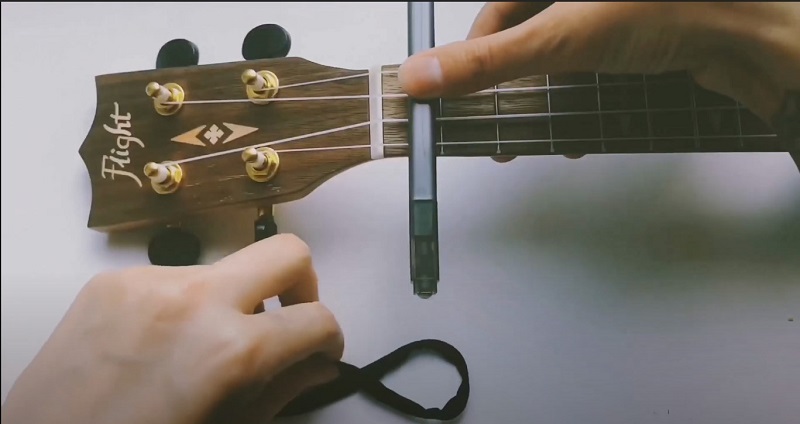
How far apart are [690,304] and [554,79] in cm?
22

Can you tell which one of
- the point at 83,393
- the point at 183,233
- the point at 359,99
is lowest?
the point at 83,393

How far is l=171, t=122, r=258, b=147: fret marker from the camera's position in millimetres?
599

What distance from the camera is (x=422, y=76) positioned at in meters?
0.54

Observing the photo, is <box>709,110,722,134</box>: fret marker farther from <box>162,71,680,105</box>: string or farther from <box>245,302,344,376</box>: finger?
<box>245,302,344,376</box>: finger

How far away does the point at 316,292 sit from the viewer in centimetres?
57

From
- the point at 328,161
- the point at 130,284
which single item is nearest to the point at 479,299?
the point at 328,161

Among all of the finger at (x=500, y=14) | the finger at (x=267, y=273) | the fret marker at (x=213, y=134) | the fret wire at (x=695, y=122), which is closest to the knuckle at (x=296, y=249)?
the finger at (x=267, y=273)

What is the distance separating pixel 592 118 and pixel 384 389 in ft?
0.92

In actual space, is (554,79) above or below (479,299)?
above

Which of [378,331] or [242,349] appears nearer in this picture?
[242,349]

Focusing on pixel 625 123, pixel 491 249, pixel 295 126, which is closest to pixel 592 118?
pixel 625 123

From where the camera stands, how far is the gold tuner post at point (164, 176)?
0.59m

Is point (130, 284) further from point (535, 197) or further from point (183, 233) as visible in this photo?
point (535, 197)

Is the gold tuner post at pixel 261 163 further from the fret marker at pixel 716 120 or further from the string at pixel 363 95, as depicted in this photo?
the fret marker at pixel 716 120
